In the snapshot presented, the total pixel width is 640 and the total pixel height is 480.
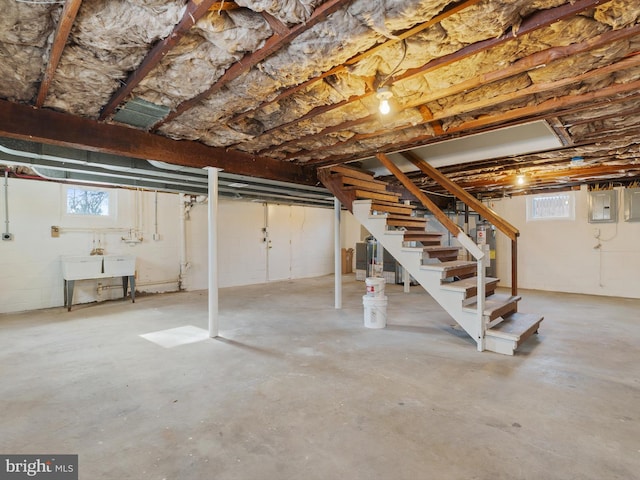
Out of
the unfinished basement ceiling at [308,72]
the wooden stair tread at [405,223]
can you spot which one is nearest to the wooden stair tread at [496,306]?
the wooden stair tread at [405,223]

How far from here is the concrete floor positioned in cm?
169

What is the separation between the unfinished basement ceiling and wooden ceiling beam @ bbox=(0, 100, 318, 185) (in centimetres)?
1

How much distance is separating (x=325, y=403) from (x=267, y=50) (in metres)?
2.28

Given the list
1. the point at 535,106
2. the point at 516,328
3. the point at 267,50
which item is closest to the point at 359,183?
the point at 535,106

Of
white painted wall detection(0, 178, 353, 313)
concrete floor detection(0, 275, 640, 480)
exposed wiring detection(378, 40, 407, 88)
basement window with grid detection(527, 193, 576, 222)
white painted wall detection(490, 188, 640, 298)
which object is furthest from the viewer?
basement window with grid detection(527, 193, 576, 222)

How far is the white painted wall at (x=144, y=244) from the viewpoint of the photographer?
5207 mm

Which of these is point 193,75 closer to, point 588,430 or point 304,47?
point 304,47

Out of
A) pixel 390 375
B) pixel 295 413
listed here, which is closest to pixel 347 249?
pixel 390 375

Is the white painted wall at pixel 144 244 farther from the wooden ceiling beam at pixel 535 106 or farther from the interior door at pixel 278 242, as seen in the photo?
the wooden ceiling beam at pixel 535 106

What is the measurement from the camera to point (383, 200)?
16.0 ft

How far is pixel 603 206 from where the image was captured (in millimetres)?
6352

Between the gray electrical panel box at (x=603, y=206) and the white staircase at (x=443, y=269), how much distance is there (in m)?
3.96

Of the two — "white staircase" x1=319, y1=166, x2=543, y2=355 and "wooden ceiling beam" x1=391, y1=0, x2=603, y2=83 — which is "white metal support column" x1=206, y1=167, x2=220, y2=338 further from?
"wooden ceiling beam" x1=391, y1=0, x2=603, y2=83

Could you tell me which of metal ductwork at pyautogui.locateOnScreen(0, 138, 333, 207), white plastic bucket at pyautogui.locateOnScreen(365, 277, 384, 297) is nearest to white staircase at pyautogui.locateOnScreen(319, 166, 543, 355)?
white plastic bucket at pyautogui.locateOnScreen(365, 277, 384, 297)
